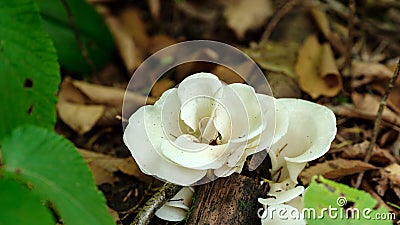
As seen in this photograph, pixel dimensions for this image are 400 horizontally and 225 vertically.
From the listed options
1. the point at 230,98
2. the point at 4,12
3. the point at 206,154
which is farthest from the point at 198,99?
the point at 4,12

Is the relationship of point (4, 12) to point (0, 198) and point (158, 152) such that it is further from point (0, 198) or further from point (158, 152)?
point (0, 198)

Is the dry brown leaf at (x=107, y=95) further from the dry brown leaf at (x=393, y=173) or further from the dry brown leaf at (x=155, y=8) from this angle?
the dry brown leaf at (x=393, y=173)

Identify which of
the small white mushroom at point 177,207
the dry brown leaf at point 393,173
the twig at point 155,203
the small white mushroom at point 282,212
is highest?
the small white mushroom at point 282,212

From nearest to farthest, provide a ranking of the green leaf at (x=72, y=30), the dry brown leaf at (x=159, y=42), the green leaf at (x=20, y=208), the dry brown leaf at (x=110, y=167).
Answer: the green leaf at (x=20, y=208), the dry brown leaf at (x=110, y=167), the green leaf at (x=72, y=30), the dry brown leaf at (x=159, y=42)

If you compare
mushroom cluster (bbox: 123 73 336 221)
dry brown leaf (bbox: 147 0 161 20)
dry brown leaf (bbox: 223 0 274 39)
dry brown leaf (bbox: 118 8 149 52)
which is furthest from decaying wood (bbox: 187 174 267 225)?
dry brown leaf (bbox: 147 0 161 20)

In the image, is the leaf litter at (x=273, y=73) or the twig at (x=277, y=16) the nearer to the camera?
the leaf litter at (x=273, y=73)

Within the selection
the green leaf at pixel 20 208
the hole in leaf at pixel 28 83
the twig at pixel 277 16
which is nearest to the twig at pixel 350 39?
the twig at pixel 277 16

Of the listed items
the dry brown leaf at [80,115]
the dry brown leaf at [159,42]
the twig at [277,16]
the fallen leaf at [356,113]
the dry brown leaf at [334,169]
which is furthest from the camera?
the dry brown leaf at [159,42]

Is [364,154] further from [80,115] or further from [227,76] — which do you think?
[80,115]
